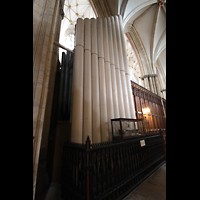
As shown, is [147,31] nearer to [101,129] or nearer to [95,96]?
[95,96]

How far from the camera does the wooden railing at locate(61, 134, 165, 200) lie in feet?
4.66

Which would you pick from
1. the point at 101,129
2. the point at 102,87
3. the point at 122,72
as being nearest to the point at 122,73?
the point at 122,72

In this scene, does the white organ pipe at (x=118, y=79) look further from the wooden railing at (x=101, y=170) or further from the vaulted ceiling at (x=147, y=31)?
the vaulted ceiling at (x=147, y=31)

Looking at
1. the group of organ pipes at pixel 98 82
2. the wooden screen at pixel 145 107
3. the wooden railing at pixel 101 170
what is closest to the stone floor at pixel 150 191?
the wooden railing at pixel 101 170

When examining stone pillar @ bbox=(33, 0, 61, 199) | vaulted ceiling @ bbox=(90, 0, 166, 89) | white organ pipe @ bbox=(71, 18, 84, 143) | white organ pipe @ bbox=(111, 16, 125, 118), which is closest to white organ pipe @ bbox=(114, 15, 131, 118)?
white organ pipe @ bbox=(111, 16, 125, 118)

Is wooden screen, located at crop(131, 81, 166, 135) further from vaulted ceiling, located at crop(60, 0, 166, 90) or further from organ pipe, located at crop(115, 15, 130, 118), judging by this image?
vaulted ceiling, located at crop(60, 0, 166, 90)

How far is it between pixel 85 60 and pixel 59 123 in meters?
Answer: 2.09

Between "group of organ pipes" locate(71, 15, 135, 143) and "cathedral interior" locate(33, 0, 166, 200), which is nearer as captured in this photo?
"cathedral interior" locate(33, 0, 166, 200)
